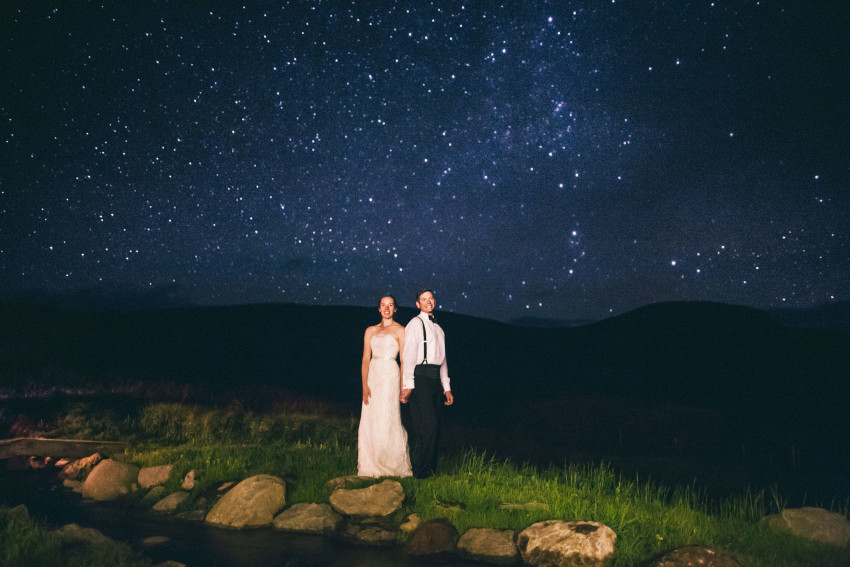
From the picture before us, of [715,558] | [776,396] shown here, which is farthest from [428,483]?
[776,396]

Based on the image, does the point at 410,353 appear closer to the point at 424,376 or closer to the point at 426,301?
the point at 424,376

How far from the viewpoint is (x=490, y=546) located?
585cm

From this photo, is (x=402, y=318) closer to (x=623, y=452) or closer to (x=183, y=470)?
(x=623, y=452)

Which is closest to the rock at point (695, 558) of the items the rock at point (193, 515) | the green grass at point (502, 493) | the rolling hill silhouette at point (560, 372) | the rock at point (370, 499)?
the green grass at point (502, 493)

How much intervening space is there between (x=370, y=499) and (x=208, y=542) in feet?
6.07

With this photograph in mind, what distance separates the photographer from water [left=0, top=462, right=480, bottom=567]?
5785 millimetres

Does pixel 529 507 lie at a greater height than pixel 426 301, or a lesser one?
lesser

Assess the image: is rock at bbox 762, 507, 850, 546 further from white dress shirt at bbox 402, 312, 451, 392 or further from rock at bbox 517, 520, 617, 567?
white dress shirt at bbox 402, 312, 451, 392

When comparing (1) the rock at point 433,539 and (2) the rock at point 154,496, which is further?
(2) the rock at point 154,496

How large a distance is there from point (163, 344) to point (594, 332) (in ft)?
157

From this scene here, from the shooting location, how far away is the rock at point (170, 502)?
7879 mm

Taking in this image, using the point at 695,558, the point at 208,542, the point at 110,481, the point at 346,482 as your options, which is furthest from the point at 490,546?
the point at 110,481

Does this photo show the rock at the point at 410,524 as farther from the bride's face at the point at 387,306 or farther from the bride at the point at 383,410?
the bride's face at the point at 387,306

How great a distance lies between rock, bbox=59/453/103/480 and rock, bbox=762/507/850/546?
10112 mm
